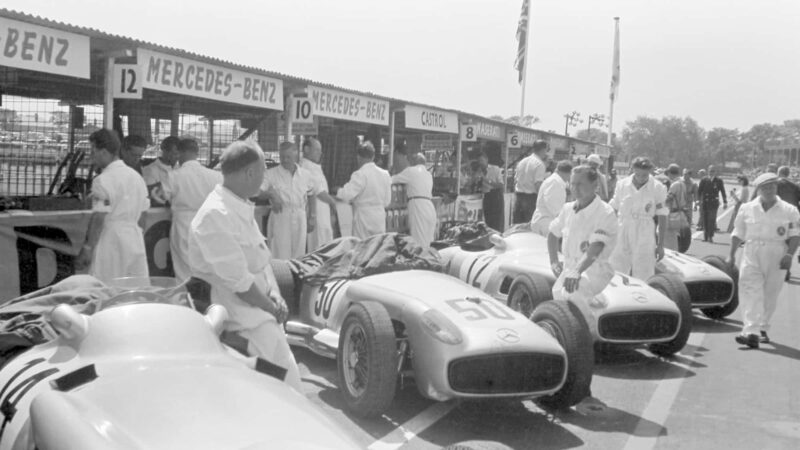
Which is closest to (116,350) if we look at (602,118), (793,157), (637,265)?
(637,265)

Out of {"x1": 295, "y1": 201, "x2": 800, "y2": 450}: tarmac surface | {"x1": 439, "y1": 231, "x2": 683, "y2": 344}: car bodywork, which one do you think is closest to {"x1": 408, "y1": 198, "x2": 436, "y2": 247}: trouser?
{"x1": 439, "y1": 231, "x2": 683, "y2": 344}: car bodywork

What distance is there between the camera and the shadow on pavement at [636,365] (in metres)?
7.07

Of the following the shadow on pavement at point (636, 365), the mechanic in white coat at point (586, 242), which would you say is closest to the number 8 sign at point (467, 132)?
the shadow on pavement at point (636, 365)

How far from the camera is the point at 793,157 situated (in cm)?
8581

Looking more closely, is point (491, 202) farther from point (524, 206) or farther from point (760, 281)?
point (760, 281)

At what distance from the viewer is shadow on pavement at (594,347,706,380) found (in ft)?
23.2

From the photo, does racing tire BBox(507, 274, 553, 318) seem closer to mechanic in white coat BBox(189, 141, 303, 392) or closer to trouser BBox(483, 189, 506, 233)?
mechanic in white coat BBox(189, 141, 303, 392)

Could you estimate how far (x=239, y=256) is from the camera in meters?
4.19

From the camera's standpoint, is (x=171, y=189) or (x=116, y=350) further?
(x=171, y=189)

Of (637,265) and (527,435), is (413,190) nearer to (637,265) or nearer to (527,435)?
(637,265)

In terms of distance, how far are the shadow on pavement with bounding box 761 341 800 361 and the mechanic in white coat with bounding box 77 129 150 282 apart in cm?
621

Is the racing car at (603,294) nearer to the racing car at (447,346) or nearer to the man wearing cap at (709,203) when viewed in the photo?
the racing car at (447,346)

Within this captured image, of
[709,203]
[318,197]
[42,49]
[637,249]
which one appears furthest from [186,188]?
[709,203]

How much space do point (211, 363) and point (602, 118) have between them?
64549 mm
